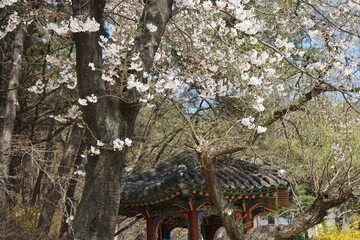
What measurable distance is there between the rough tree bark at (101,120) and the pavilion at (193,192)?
2.57 m

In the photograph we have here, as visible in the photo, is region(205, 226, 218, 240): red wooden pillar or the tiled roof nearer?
the tiled roof

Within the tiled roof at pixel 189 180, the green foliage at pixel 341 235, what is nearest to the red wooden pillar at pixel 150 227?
the tiled roof at pixel 189 180

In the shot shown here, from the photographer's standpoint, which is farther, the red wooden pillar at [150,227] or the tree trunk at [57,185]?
the tree trunk at [57,185]

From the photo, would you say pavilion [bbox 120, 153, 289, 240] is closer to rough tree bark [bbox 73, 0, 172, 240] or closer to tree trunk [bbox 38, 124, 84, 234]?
tree trunk [bbox 38, 124, 84, 234]

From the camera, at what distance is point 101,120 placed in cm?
338

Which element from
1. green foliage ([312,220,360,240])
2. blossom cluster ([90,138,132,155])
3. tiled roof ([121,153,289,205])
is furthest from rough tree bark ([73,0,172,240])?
green foliage ([312,220,360,240])

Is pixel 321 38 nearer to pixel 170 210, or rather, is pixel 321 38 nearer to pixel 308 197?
pixel 170 210

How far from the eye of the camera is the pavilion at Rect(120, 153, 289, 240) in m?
6.04

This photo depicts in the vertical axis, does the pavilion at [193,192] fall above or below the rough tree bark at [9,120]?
below

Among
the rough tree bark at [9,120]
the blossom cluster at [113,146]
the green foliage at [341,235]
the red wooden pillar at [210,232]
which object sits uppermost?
the rough tree bark at [9,120]

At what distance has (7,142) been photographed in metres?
6.64

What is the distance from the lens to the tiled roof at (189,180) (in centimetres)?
593

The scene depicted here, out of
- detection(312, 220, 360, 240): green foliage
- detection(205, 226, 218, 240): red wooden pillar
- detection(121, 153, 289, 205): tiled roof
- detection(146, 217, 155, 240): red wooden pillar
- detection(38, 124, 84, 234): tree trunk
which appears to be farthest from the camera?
detection(38, 124, 84, 234): tree trunk

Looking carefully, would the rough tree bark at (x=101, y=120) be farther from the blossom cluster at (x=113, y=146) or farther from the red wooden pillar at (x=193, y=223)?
the red wooden pillar at (x=193, y=223)
